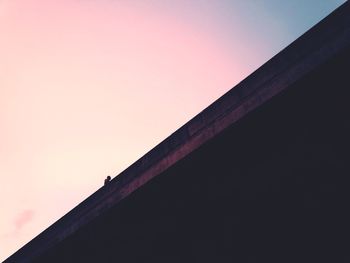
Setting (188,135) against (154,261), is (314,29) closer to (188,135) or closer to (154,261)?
(188,135)

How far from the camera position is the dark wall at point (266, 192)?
3.65 m

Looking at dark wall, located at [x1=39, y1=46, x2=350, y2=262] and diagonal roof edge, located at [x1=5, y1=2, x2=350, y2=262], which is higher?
diagonal roof edge, located at [x1=5, y1=2, x2=350, y2=262]

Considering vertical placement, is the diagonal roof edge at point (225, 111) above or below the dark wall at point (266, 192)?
above

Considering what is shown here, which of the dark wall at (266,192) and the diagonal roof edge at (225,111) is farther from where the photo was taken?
the dark wall at (266,192)

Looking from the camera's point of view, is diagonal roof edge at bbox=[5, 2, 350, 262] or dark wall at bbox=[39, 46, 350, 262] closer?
diagonal roof edge at bbox=[5, 2, 350, 262]

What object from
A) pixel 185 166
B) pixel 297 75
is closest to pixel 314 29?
pixel 297 75

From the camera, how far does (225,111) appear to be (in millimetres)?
3949

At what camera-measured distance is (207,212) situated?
444 cm

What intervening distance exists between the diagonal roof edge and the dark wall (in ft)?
0.33

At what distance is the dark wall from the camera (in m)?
3.65

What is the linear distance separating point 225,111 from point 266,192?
3.68 ft

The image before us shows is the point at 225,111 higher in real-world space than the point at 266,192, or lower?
higher

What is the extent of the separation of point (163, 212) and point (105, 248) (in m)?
1.29

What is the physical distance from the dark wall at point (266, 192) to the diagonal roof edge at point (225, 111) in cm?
10
